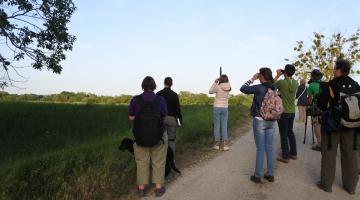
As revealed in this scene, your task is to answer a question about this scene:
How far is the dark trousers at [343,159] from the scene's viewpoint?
6.93 metres

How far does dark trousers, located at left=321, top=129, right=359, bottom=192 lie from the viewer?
6.93 m

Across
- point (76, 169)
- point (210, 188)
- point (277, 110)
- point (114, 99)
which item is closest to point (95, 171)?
point (76, 169)

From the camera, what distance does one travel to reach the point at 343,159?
7078 millimetres

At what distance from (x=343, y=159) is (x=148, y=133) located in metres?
3.53

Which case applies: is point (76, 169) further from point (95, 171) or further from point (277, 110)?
point (277, 110)

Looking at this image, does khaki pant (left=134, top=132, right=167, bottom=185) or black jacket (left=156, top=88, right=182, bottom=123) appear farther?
black jacket (left=156, top=88, right=182, bottom=123)

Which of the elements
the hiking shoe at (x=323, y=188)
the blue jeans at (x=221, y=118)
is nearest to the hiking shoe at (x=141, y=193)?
the hiking shoe at (x=323, y=188)

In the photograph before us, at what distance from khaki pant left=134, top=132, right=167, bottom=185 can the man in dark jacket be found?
2914mm

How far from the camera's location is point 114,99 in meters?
41.2

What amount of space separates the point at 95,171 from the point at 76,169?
32cm

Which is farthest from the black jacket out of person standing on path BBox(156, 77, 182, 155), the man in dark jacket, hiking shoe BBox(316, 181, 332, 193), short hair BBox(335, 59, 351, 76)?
short hair BBox(335, 59, 351, 76)

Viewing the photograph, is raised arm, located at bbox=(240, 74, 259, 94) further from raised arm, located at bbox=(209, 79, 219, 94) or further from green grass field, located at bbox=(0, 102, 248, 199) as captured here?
raised arm, located at bbox=(209, 79, 219, 94)

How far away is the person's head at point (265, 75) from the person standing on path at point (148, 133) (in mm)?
1966

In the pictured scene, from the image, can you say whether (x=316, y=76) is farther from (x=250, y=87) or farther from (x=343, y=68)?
(x=250, y=87)
